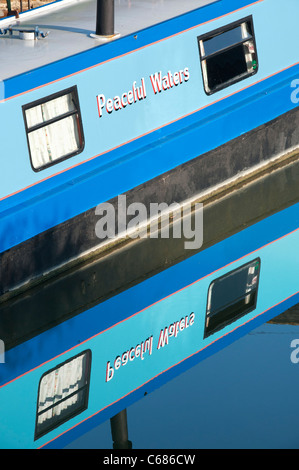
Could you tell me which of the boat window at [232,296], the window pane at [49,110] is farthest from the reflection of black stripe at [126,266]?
the window pane at [49,110]

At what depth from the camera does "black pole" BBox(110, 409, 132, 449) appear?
7.02 meters

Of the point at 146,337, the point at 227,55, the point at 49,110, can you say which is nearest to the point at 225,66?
the point at 227,55

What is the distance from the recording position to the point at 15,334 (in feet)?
28.4

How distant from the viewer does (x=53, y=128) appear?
8938 millimetres

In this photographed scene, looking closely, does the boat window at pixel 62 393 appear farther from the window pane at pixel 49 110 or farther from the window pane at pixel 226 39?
the window pane at pixel 226 39

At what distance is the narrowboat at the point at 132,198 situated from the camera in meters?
8.34

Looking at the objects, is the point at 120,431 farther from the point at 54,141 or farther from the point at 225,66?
the point at 225,66

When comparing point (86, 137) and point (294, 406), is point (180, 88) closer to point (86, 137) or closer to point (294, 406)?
point (86, 137)

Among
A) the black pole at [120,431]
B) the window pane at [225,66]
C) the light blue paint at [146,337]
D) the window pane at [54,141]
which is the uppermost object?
the window pane at [225,66]

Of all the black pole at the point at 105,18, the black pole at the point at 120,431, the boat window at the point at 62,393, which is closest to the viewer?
the black pole at the point at 120,431

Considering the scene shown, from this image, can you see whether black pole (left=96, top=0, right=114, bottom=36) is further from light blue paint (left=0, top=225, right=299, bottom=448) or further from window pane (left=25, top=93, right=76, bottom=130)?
light blue paint (left=0, top=225, right=299, bottom=448)

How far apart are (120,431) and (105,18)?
3.55 metres

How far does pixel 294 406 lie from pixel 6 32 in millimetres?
3984

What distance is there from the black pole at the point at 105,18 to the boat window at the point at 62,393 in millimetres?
2680
